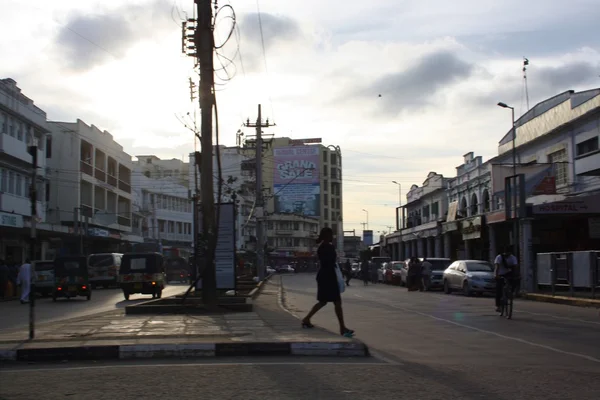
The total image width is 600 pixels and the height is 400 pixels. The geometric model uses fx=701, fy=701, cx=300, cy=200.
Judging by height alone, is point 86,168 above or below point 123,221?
above

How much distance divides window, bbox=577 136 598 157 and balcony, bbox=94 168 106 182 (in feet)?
119

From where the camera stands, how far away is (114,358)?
9.48 meters

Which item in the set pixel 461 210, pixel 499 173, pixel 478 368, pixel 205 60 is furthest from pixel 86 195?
pixel 478 368

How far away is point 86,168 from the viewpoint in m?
52.4

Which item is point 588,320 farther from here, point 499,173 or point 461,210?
point 461,210

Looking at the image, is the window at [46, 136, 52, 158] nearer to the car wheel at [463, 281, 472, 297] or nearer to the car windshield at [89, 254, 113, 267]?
the car windshield at [89, 254, 113, 267]

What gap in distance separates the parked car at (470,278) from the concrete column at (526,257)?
4.34ft

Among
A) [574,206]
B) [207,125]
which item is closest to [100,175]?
[574,206]

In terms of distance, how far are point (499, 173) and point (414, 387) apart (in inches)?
1168

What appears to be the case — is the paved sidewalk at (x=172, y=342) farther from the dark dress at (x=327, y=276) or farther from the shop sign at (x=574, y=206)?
the shop sign at (x=574, y=206)

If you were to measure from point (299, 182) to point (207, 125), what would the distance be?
52.8m

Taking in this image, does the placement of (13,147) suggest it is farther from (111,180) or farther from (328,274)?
(328,274)

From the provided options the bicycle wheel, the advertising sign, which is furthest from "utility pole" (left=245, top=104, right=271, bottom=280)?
the bicycle wheel

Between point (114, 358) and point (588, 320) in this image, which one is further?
point (588, 320)
